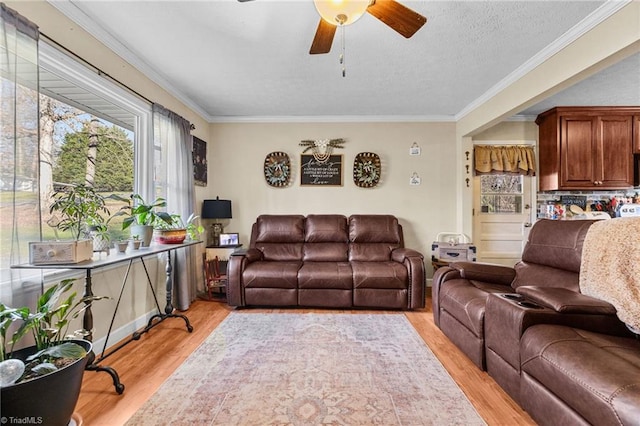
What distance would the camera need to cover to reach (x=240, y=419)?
5.11 feet

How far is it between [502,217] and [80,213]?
497cm

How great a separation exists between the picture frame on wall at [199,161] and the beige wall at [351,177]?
0.85ft

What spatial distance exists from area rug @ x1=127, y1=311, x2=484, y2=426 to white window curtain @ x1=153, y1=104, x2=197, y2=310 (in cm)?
79

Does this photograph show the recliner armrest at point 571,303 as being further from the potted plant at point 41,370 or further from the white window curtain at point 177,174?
the white window curtain at point 177,174

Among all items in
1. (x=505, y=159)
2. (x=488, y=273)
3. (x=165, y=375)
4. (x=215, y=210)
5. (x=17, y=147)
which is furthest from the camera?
(x=505, y=159)

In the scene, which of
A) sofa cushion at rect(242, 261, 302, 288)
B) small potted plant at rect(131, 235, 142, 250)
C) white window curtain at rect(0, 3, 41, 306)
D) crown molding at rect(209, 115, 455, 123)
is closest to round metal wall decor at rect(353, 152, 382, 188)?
crown molding at rect(209, 115, 455, 123)

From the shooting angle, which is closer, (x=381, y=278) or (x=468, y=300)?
(x=468, y=300)

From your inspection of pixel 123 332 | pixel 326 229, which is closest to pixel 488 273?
pixel 326 229

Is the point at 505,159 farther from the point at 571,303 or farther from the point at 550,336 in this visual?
the point at 550,336

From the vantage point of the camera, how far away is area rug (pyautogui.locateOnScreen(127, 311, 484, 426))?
1581 millimetres

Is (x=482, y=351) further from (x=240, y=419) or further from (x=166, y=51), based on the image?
(x=166, y=51)

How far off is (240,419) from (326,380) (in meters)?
0.60

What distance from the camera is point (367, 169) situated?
423 cm

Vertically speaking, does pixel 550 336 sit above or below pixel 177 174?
below
